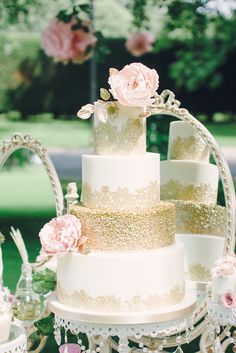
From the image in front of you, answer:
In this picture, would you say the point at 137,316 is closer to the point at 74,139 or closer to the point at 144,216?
the point at 144,216

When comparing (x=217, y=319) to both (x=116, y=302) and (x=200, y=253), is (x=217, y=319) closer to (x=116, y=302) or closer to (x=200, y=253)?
(x=116, y=302)

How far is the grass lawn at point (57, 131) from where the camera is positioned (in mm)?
17600

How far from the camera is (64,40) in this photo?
20.2 feet

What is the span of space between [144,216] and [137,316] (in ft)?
1.21

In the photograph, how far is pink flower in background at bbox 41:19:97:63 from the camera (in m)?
5.82

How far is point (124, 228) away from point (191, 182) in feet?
2.56

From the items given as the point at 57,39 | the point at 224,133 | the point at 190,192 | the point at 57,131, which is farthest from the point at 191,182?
the point at 57,131

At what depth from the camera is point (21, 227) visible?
30.3 ft

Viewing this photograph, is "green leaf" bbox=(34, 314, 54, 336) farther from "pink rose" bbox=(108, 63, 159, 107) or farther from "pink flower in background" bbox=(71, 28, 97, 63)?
"pink flower in background" bbox=(71, 28, 97, 63)

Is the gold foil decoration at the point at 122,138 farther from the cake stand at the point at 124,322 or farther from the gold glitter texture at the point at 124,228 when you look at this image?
the cake stand at the point at 124,322

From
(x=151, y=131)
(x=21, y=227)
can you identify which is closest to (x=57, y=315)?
(x=151, y=131)

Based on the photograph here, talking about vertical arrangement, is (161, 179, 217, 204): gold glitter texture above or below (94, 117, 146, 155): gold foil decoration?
below

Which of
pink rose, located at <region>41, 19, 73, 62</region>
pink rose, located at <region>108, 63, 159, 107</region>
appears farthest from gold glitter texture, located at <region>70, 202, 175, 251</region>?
pink rose, located at <region>41, 19, 73, 62</region>

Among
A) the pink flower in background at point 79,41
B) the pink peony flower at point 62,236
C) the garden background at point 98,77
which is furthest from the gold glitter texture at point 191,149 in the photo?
the garden background at point 98,77
